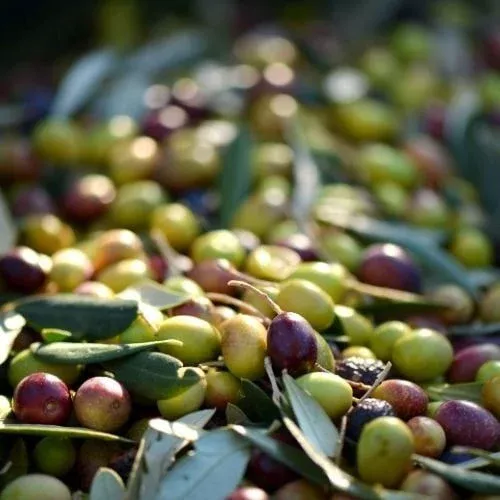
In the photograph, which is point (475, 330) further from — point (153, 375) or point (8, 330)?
point (8, 330)

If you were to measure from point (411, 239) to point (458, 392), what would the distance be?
1.61 ft

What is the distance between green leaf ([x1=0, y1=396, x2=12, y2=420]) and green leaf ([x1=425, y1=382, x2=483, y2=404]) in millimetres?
533

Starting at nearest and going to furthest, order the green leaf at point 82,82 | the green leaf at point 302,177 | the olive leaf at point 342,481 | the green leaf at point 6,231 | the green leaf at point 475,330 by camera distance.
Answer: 1. the olive leaf at point 342,481
2. the green leaf at point 475,330
3. the green leaf at point 6,231
4. the green leaf at point 302,177
5. the green leaf at point 82,82

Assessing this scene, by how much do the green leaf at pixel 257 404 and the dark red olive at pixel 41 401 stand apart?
21 cm

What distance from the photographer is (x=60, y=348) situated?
1.19m

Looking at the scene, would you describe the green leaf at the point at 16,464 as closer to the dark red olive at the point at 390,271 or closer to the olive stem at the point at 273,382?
the olive stem at the point at 273,382

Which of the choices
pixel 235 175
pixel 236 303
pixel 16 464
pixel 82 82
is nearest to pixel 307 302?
pixel 236 303

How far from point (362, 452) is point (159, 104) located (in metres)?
1.30

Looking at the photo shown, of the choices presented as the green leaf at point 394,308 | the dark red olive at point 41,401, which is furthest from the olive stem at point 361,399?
Answer: the dark red olive at point 41,401

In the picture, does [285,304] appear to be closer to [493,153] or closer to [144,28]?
[493,153]

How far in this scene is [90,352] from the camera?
1173 millimetres

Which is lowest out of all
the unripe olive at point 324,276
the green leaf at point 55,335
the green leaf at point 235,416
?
the green leaf at point 235,416

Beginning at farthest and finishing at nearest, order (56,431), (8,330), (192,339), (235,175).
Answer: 1. (235,175)
2. (8,330)
3. (192,339)
4. (56,431)

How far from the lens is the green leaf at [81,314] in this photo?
→ 1216 millimetres
